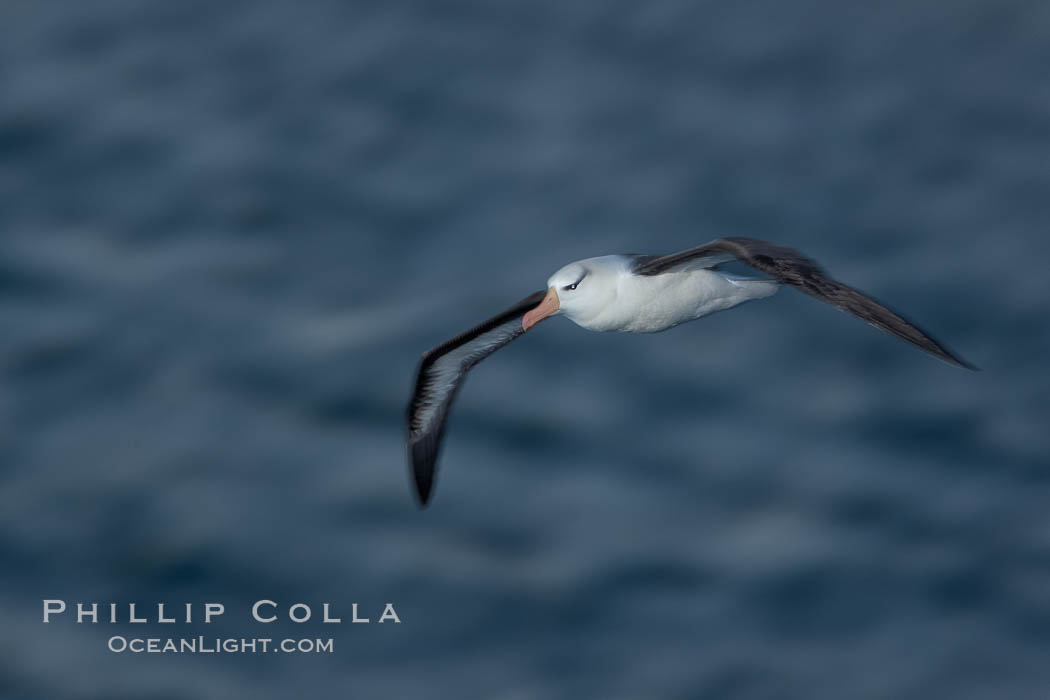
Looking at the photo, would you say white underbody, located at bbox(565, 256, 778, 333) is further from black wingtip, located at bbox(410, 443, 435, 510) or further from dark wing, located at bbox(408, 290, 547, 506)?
black wingtip, located at bbox(410, 443, 435, 510)

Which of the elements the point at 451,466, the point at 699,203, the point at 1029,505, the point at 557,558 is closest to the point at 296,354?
the point at 451,466

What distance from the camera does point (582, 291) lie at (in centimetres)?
1483

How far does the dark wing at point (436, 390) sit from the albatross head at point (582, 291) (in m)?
1.16

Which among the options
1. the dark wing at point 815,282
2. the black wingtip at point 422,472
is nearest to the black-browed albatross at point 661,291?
the dark wing at point 815,282

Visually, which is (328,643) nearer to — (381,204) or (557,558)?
(557,558)

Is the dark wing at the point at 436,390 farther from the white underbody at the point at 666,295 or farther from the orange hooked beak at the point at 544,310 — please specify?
the white underbody at the point at 666,295

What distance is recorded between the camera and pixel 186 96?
2898 centimetres

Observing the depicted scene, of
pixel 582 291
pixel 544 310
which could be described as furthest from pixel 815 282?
pixel 544 310

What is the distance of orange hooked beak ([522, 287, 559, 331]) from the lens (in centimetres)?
1498

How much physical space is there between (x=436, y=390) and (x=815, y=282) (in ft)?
18.1

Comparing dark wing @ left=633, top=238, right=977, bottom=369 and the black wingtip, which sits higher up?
the black wingtip

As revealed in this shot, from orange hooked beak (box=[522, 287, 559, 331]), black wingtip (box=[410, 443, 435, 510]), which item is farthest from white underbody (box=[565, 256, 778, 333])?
black wingtip (box=[410, 443, 435, 510])

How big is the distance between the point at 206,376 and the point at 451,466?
13.9 feet

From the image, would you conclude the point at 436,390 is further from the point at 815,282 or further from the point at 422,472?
the point at 815,282
